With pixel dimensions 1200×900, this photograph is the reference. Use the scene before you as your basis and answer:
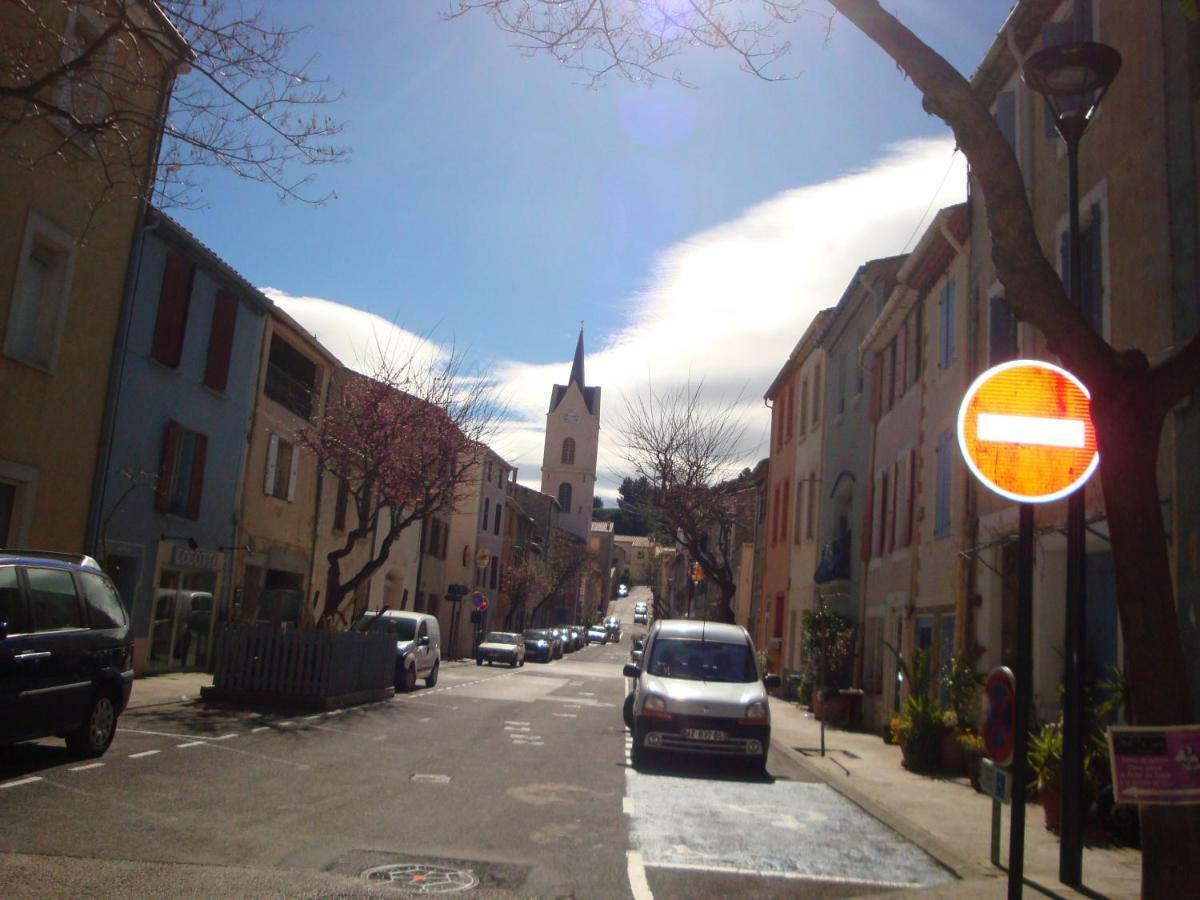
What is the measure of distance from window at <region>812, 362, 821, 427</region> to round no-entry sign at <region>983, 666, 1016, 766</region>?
2380 cm

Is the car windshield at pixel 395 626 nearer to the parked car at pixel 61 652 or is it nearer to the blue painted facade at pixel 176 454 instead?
the blue painted facade at pixel 176 454

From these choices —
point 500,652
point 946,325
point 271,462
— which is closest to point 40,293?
point 271,462

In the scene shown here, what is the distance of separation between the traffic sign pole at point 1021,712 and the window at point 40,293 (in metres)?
14.3

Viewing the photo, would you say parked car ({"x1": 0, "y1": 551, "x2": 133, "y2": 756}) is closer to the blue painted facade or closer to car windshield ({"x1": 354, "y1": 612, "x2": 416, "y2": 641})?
the blue painted facade

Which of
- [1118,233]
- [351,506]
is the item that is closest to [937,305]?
[1118,233]

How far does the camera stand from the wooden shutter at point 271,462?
27.1m

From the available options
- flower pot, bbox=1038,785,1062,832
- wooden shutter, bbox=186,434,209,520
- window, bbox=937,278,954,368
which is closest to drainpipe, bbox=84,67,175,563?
wooden shutter, bbox=186,434,209,520

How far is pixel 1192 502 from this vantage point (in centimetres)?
940

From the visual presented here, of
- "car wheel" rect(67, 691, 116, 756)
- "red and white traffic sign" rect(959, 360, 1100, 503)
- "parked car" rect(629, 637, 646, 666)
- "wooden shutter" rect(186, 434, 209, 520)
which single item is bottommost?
"car wheel" rect(67, 691, 116, 756)

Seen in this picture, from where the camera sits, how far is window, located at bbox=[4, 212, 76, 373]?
15.9m

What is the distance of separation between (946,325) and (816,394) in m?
13.4

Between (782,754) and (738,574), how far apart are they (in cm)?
3711

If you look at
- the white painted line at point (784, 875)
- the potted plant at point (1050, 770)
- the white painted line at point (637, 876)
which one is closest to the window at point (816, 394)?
the potted plant at point (1050, 770)

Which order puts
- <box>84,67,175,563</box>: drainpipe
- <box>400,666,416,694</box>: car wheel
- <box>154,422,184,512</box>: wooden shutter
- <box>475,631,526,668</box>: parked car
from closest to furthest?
1. <box>84,67,175,563</box>: drainpipe
2. <box>154,422,184,512</box>: wooden shutter
3. <box>400,666,416,694</box>: car wheel
4. <box>475,631,526,668</box>: parked car
